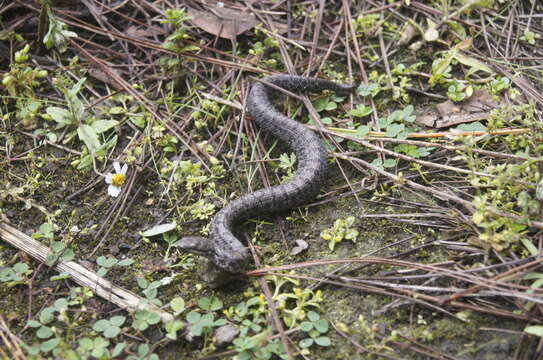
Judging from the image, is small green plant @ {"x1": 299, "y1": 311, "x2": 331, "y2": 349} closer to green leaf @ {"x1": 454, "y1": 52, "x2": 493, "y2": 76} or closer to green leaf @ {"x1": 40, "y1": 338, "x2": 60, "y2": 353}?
green leaf @ {"x1": 40, "y1": 338, "x2": 60, "y2": 353}

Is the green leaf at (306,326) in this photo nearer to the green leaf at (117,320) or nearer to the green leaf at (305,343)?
the green leaf at (305,343)

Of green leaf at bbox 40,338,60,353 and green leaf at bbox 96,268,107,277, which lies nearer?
green leaf at bbox 40,338,60,353

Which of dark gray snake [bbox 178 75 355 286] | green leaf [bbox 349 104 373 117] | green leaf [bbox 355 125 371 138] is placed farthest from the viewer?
green leaf [bbox 349 104 373 117]

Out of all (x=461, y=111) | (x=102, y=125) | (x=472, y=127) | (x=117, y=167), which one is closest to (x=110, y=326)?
(x=117, y=167)

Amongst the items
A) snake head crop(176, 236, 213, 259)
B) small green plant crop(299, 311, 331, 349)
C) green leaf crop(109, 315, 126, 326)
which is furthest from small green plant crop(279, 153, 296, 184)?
green leaf crop(109, 315, 126, 326)

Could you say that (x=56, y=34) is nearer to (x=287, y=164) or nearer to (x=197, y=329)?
(x=287, y=164)

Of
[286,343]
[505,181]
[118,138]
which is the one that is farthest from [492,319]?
[118,138]
